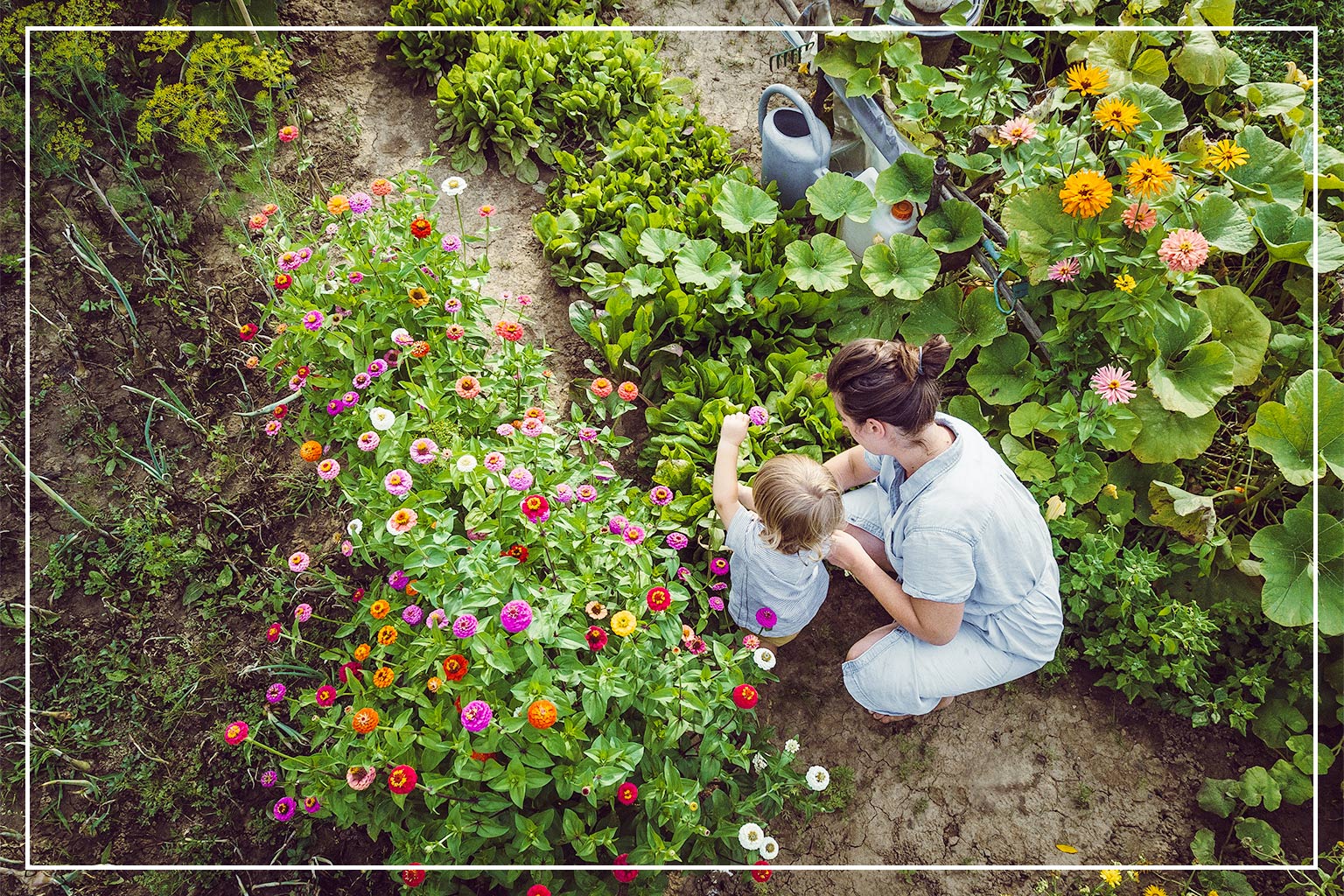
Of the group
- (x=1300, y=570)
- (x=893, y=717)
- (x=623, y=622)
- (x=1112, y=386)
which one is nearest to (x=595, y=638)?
(x=623, y=622)

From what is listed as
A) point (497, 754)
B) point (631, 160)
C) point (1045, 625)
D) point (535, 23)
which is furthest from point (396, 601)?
point (535, 23)

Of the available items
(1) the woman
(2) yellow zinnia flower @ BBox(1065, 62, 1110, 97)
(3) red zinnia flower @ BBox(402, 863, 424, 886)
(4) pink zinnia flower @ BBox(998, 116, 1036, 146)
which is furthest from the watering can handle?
(3) red zinnia flower @ BBox(402, 863, 424, 886)

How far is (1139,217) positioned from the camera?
8.22 ft

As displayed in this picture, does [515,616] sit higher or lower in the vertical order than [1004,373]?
higher

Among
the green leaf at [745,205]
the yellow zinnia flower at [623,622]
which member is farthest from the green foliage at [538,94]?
the yellow zinnia flower at [623,622]

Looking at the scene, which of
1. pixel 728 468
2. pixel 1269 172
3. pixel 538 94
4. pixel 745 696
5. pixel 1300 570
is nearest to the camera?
pixel 745 696

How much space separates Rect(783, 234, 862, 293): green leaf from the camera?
298 centimetres

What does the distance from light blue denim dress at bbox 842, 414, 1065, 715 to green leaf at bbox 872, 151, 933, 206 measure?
1.17 metres

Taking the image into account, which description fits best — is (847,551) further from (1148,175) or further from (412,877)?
(1148,175)

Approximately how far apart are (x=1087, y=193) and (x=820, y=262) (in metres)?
0.95

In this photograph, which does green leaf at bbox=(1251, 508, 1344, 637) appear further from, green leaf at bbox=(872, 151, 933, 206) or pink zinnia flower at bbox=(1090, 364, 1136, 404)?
green leaf at bbox=(872, 151, 933, 206)

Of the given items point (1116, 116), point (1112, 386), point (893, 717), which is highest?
point (1116, 116)

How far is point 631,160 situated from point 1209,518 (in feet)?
8.86

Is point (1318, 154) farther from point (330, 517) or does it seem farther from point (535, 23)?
point (330, 517)
